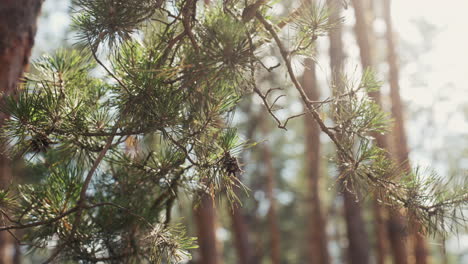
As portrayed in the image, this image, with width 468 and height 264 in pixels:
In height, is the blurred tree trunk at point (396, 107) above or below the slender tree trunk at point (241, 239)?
above

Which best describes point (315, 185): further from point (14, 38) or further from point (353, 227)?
point (14, 38)

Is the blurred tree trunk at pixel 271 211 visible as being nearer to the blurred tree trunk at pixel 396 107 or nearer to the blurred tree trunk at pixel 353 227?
the blurred tree trunk at pixel 353 227

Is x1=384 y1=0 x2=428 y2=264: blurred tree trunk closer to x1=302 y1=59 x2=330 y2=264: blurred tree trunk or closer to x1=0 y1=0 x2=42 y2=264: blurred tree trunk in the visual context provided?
x1=302 y1=59 x2=330 y2=264: blurred tree trunk

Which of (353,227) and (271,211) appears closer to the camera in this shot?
(353,227)

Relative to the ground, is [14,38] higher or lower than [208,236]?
higher

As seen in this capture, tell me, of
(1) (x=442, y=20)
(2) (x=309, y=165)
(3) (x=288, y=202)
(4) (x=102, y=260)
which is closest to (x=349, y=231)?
(2) (x=309, y=165)

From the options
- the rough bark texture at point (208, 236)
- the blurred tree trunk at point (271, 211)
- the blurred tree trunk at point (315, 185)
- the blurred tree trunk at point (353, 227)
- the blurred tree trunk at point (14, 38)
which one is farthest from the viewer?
the blurred tree trunk at point (271, 211)

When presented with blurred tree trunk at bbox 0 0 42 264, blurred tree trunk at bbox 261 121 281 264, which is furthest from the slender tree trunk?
blurred tree trunk at bbox 0 0 42 264

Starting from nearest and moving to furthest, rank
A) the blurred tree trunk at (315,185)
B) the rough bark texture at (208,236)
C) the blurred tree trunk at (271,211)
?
1. the rough bark texture at (208,236)
2. the blurred tree trunk at (315,185)
3. the blurred tree trunk at (271,211)

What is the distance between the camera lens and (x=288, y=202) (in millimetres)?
12984

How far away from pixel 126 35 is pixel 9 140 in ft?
1.85

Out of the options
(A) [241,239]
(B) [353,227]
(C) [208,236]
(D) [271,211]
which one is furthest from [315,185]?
(C) [208,236]

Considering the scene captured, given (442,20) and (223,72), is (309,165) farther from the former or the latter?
(223,72)

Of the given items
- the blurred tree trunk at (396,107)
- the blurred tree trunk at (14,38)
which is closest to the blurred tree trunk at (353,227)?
the blurred tree trunk at (396,107)
